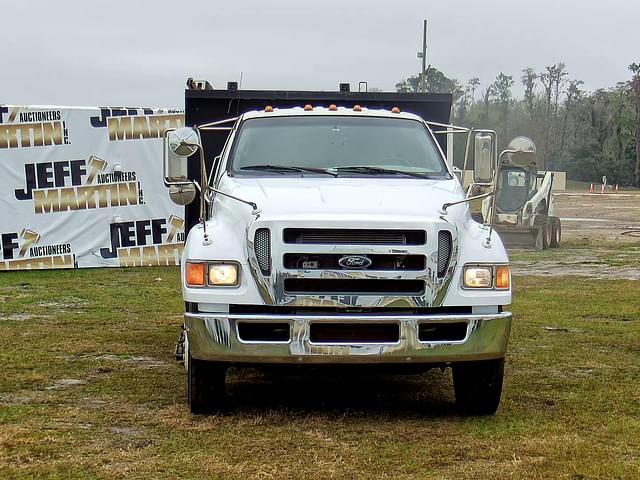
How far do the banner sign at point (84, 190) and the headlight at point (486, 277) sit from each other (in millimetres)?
12638

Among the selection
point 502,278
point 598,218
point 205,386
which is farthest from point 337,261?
point 598,218

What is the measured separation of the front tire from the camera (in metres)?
6.32

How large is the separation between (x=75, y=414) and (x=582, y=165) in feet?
261

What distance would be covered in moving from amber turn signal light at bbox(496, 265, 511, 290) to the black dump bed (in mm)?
3247

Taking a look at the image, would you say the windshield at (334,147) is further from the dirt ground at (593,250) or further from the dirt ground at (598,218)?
the dirt ground at (598,218)

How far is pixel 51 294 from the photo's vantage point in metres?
14.1

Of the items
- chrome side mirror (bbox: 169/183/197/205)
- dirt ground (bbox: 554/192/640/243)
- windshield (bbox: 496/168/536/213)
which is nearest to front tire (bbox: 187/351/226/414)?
chrome side mirror (bbox: 169/183/197/205)

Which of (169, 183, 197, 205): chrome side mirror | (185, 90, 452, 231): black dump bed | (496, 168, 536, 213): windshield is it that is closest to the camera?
(169, 183, 197, 205): chrome side mirror

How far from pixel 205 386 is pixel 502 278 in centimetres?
199

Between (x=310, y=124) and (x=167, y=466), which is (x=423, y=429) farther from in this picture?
(x=310, y=124)

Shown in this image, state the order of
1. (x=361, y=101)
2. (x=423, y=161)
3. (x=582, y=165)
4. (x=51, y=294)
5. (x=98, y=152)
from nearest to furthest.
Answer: (x=423, y=161) < (x=361, y=101) < (x=51, y=294) < (x=98, y=152) < (x=582, y=165)

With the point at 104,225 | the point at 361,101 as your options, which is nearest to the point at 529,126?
the point at 104,225

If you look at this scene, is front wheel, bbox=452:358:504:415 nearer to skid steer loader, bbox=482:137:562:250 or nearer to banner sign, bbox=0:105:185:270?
banner sign, bbox=0:105:185:270

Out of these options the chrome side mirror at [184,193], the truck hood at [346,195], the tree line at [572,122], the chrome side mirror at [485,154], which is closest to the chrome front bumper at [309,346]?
the truck hood at [346,195]
